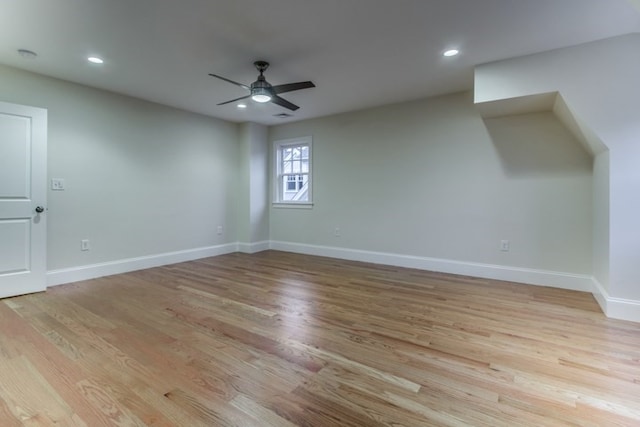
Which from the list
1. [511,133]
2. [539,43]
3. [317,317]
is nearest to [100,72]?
[317,317]

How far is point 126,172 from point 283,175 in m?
2.66

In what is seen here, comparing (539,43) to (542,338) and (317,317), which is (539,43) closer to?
(542,338)

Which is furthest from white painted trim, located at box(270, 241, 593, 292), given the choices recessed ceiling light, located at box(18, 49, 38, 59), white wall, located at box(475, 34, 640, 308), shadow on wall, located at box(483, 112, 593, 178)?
recessed ceiling light, located at box(18, 49, 38, 59)

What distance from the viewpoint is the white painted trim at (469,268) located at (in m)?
3.45

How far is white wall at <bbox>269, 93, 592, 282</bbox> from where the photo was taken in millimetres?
3484

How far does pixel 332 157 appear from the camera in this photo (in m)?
5.25

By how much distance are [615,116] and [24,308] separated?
561 cm

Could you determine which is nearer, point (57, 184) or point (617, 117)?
point (617, 117)

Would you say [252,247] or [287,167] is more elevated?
[287,167]

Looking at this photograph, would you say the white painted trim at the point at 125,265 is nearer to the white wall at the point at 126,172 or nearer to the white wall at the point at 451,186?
the white wall at the point at 126,172

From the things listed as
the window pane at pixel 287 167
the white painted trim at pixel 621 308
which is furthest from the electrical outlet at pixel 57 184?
the white painted trim at pixel 621 308

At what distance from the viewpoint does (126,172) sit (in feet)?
13.8

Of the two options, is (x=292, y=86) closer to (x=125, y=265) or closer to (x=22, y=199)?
(x=22, y=199)

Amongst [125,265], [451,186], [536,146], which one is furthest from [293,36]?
[125,265]
